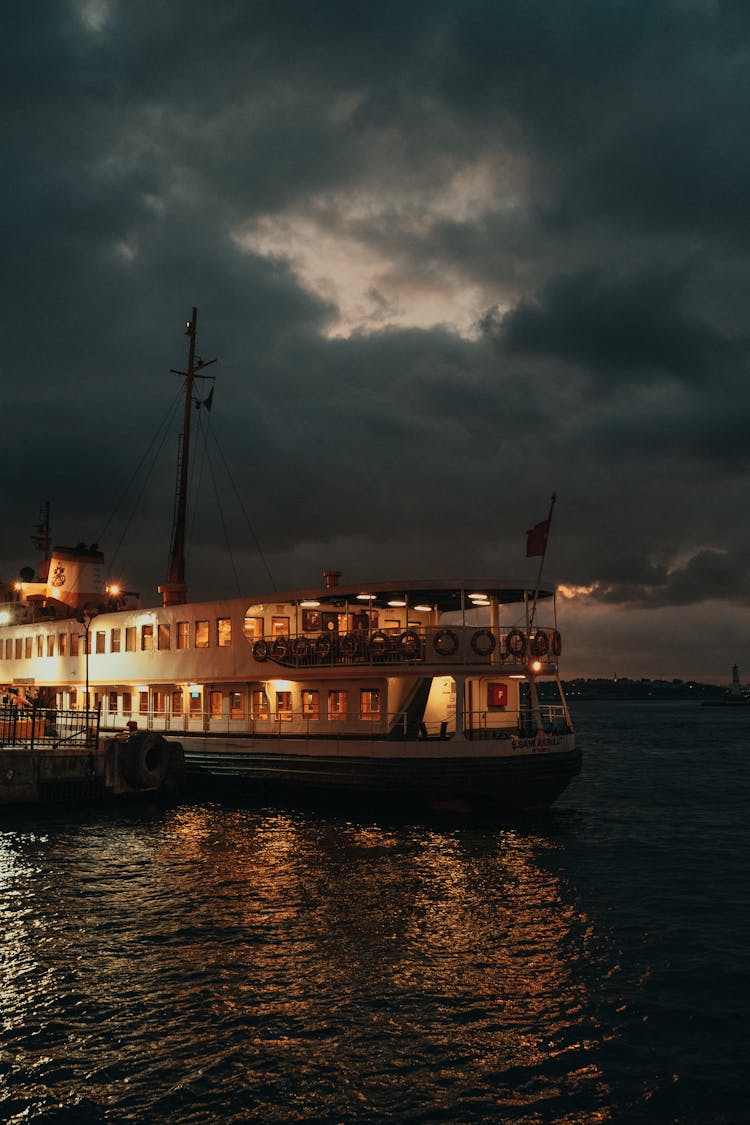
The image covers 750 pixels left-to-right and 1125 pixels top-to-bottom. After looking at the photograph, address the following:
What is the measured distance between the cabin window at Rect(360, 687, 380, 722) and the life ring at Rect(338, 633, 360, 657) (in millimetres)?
1694

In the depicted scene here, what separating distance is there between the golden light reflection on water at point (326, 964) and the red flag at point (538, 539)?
906cm

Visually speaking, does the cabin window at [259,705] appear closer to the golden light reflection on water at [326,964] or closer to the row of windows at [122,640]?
the row of windows at [122,640]

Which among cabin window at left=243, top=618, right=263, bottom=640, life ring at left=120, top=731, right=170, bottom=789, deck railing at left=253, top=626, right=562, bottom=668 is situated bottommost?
life ring at left=120, top=731, right=170, bottom=789

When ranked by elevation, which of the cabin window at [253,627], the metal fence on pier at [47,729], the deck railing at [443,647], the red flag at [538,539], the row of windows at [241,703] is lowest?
the metal fence on pier at [47,729]

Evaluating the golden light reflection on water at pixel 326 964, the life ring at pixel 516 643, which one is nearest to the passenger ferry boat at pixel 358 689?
the life ring at pixel 516 643

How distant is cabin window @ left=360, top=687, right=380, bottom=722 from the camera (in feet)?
98.7

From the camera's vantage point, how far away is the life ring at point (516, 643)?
28.2m

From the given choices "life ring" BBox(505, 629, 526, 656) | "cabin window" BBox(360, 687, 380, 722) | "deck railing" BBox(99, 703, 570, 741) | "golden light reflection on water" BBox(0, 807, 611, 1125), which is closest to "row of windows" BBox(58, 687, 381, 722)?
"cabin window" BBox(360, 687, 380, 722)

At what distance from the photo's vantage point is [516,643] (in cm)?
2830

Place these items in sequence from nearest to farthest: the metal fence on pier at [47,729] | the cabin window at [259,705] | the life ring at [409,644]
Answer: the life ring at [409,644], the cabin window at [259,705], the metal fence on pier at [47,729]

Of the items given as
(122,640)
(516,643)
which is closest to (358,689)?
(516,643)

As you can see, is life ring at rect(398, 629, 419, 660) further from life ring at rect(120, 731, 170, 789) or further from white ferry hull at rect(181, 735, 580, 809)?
life ring at rect(120, 731, 170, 789)

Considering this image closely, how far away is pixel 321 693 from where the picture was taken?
3128 cm

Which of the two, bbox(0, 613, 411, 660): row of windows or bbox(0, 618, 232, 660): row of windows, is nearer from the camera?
bbox(0, 613, 411, 660): row of windows
